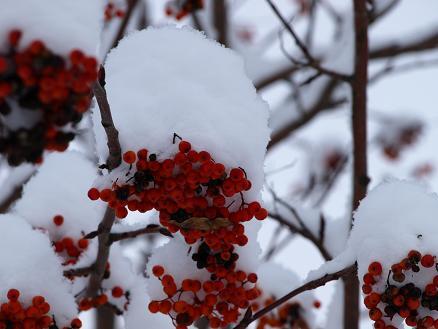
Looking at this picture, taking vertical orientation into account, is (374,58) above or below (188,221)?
above

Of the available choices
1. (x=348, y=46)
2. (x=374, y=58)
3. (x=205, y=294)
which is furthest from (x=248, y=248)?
(x=374, y=58)

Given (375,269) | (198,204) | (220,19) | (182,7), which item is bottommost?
(375,269)

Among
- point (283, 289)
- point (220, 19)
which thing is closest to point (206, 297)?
point (283, 289)

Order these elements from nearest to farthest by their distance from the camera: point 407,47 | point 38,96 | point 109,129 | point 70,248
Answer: point 38,96 → point 109,129 → point 70,248 → point 407,47

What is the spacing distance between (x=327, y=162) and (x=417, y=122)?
138 cm

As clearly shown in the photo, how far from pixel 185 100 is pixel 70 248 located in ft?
3.40

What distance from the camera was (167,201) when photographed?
5.79 feet

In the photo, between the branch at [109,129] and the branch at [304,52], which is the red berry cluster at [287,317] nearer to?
the branch at [304,52]

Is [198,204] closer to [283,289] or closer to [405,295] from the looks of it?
[405,295]

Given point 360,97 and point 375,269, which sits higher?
point 360,97

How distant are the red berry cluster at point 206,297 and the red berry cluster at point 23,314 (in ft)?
1.13

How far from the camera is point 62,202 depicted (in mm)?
2771

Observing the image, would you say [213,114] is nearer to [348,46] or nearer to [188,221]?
[188,221]

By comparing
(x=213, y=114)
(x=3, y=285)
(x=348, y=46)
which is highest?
(x=348, y=46)
